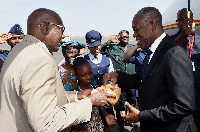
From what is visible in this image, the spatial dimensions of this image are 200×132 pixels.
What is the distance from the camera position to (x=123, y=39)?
5.80 meters

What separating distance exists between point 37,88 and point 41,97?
3.0 inches

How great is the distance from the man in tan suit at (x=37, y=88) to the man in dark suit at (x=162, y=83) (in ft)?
1.94

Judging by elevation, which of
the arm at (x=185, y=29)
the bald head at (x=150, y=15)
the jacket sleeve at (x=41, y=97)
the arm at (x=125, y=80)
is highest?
the bald head at (x=150, y=15)

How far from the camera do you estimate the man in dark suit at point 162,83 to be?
1.75m

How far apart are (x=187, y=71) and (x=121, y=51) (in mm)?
3881

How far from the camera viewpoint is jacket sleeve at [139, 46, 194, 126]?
174 cm

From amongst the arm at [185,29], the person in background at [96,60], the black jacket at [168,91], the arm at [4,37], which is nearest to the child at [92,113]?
the black jacket at [168,91]

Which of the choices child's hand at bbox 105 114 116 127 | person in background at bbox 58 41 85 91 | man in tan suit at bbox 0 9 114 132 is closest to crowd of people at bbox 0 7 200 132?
man in tan suit at bbox 0 9 114 132

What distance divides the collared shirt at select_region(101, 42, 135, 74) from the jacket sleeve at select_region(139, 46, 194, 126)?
3.47 m

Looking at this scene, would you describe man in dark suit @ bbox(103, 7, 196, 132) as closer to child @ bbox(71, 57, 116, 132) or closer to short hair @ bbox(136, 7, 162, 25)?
short hair @ bbox(136, 7, 162, 25)

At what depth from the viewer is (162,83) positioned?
74.5 inches

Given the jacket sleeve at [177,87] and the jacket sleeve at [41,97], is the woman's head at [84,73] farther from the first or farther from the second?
the jacket sleeve at [41,97]

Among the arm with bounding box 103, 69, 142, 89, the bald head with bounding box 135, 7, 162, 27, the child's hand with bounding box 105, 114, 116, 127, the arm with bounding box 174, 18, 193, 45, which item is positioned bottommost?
the child's hand with bounding box 105, 114, 116, 127

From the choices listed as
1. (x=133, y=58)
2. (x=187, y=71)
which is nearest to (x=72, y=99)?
(x=187, y=71)
